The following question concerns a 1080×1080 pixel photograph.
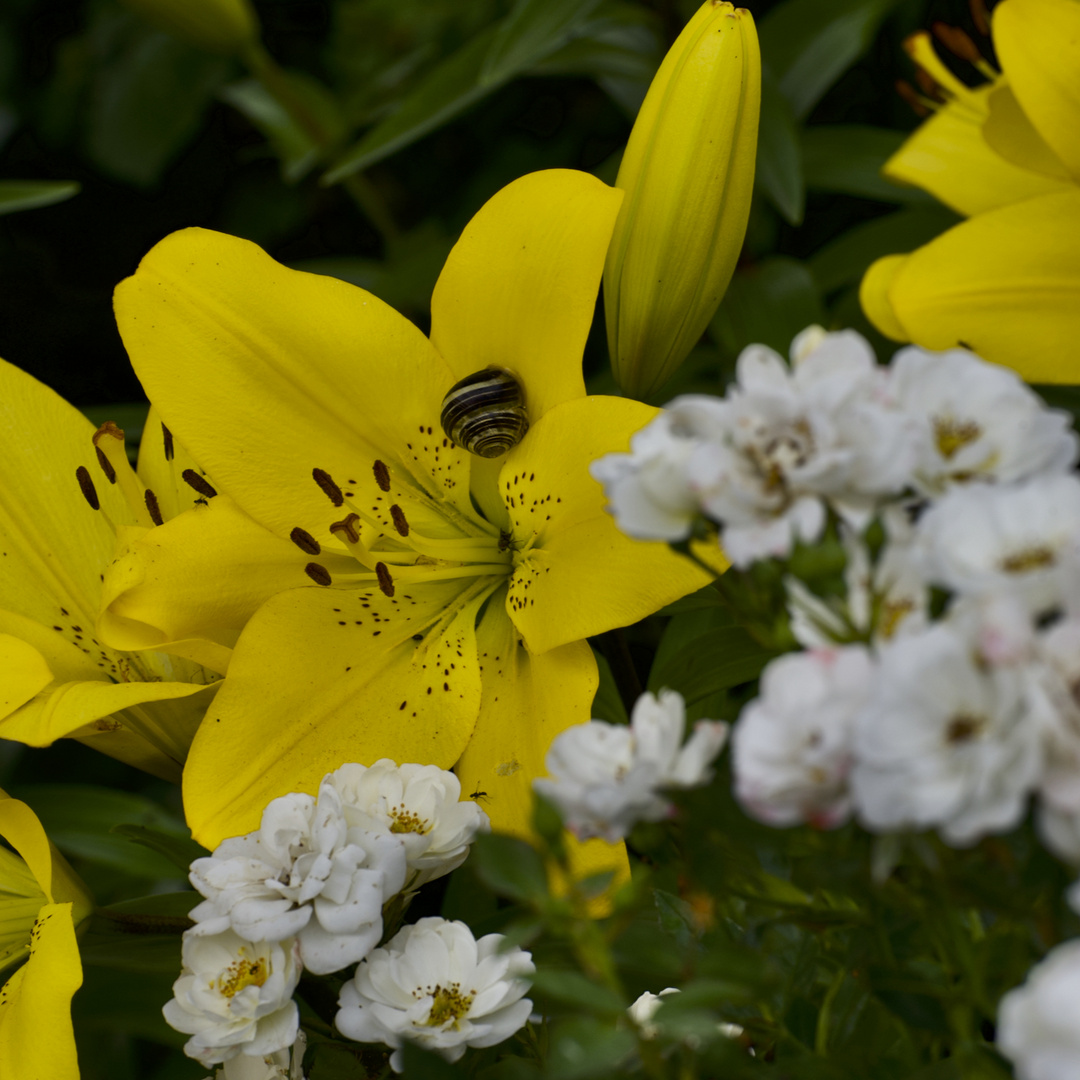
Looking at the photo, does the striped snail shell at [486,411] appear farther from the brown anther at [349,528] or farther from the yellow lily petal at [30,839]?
the yellow lily petal at [30,839]

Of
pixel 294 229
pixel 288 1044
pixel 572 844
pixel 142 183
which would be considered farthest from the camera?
pixel 294 229

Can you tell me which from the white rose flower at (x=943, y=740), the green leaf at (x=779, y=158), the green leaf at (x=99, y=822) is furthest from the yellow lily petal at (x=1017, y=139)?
the green leaf at (x=99, y=822)

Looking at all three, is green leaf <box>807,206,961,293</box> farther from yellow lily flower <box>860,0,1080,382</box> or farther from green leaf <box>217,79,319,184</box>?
green leaf <box>217,79,319,184</box>

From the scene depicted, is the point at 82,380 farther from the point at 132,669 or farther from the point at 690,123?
the point at 690,123

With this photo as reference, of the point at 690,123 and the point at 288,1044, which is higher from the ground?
the point at 690,123

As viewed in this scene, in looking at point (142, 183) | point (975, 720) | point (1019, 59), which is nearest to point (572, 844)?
point (975, 720)

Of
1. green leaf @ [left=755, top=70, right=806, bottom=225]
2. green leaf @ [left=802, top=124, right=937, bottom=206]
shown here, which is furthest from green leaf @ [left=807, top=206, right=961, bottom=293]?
green leaf @ [left=755, top=70, right=806, bottom=225]

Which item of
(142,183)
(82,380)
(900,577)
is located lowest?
(82,380)
